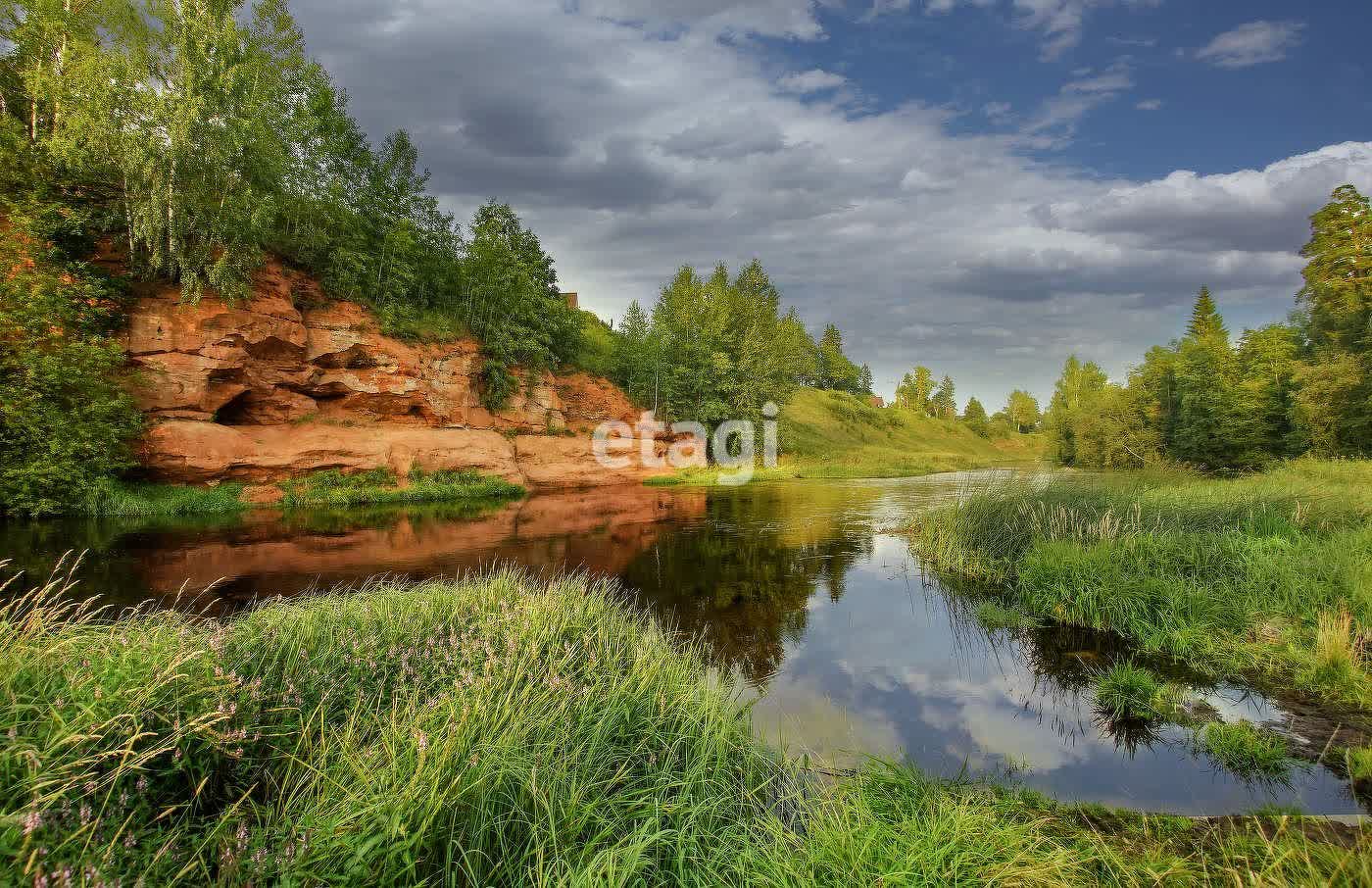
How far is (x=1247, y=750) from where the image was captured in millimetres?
5672

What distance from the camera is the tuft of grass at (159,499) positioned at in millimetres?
19219

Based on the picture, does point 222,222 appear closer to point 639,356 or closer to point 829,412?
point 639,356

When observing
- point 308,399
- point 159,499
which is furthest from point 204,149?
point 159,499

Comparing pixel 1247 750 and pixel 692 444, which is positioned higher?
pixel 692 444

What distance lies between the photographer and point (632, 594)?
11625mm

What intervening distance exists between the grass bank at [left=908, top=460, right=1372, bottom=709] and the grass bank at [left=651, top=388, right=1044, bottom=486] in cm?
2803

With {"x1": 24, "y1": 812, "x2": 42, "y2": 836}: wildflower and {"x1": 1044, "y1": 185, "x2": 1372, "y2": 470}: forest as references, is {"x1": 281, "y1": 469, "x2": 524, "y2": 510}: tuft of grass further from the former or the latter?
{"x1": 1044, "y1": 185, "x2": 1372, "y2": 470}: forest

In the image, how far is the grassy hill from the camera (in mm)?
54000

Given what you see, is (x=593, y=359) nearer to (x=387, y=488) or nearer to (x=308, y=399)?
(x=308, y=399)

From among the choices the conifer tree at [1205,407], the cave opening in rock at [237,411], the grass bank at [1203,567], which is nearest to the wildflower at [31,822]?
the grass bank at [1203,567]

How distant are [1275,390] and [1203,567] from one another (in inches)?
1656

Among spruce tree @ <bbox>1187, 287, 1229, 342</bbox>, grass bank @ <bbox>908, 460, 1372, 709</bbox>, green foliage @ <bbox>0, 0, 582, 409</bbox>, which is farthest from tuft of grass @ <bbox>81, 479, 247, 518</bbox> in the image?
spruce tree @ <bbox>1187, 287, 1229, 342</bbox>

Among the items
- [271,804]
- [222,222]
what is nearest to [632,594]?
[271,804]

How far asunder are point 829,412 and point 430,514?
7174 centimetres
